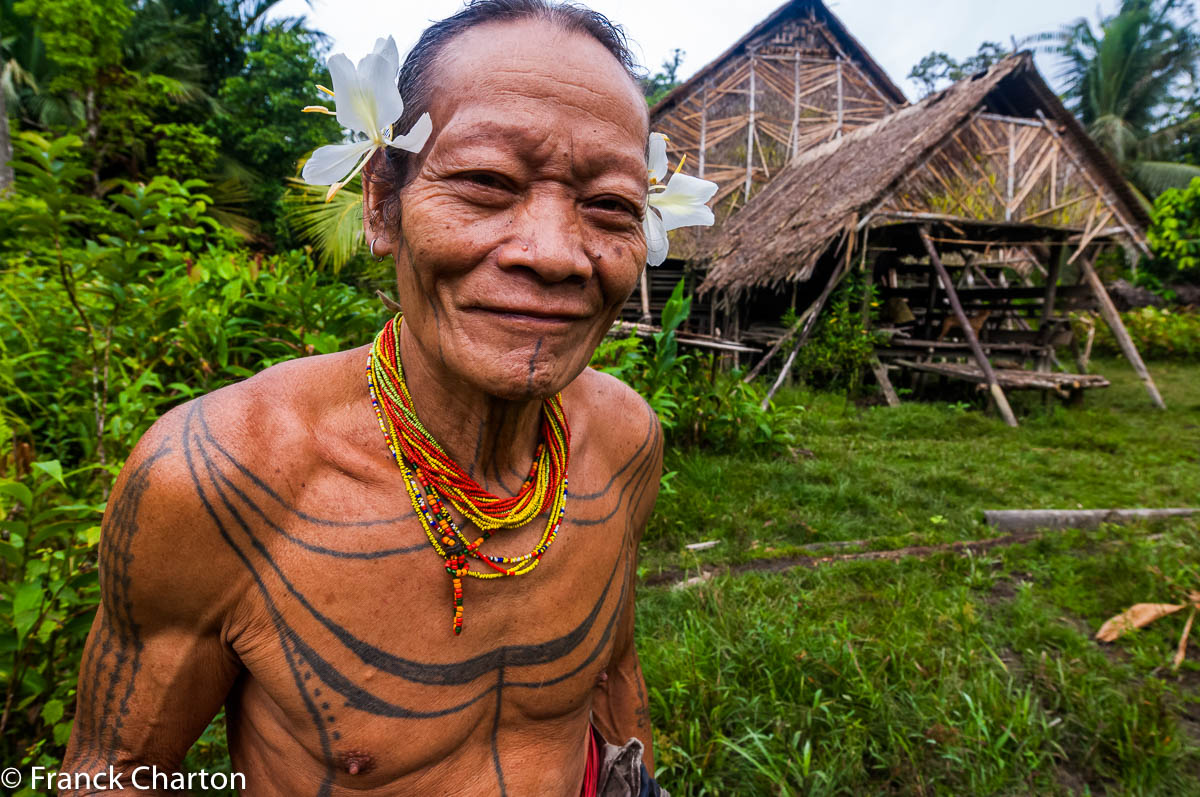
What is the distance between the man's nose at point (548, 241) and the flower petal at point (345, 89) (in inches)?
11.9

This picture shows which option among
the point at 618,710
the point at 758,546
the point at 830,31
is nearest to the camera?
the point at 618,710

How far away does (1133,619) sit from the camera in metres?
3.12

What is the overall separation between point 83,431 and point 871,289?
879cm

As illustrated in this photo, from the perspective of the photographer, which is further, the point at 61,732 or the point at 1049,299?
the point at 1049,299

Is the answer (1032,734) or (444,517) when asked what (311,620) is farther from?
(1032,734)

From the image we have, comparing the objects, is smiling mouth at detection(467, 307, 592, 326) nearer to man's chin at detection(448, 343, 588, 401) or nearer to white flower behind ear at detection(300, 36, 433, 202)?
man's chin at detection(448, 343, 588, 401)

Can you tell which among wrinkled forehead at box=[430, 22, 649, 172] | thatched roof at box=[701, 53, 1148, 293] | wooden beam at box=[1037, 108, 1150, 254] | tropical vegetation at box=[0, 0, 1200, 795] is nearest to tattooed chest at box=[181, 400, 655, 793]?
wrinkled forehead at box=[430, 22, 649, 172]

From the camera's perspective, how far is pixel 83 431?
2.27 m

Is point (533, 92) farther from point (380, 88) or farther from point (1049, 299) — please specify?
point (1049, 299)

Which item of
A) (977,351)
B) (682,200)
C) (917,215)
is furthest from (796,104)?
(682,200)

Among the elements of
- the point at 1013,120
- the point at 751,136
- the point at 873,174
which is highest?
the point at 751,136

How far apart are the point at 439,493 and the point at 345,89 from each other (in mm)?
645

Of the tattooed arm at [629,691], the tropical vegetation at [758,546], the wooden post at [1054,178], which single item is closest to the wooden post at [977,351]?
the tropical vegetation at [758,546]

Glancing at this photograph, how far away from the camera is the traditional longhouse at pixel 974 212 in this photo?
7.91 meters
